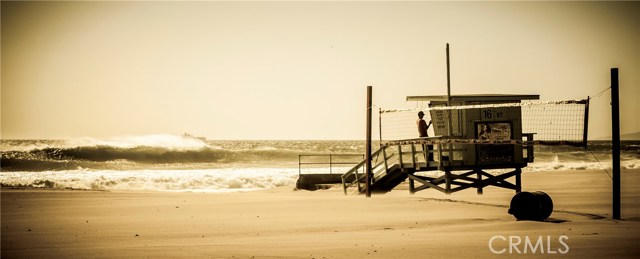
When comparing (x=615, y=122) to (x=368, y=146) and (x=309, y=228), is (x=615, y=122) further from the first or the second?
(x=368, y=146)

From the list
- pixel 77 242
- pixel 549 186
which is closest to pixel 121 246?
pixel 77 242

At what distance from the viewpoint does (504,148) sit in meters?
21.9

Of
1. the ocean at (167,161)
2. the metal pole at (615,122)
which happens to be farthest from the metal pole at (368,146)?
the ocean at (167,161)

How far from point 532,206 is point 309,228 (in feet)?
15.8

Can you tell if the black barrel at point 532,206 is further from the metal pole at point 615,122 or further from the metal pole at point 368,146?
the metal pole at point 368,146

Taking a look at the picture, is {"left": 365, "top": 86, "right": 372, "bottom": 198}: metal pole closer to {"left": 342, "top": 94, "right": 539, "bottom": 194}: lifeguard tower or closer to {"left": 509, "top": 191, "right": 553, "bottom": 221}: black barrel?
{"left": 342, "top": 94, "right": 539, "bottom": 194}: lifeguard tower

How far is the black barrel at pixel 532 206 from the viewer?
14.8 m

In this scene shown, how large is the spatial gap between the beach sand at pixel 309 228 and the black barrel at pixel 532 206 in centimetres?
27

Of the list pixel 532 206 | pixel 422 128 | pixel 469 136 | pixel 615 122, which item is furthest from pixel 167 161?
pixel 615 122

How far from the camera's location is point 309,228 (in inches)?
576

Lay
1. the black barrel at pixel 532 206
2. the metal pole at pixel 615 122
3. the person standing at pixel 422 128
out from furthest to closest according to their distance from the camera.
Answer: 1. the person standing at pixel 422 128
2. the black barrel at pixel 532 206
3. the metal pole at pixel 615 122

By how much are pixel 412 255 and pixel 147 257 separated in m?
4.22

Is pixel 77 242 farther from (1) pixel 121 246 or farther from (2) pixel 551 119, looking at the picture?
(2) pixel 551 119

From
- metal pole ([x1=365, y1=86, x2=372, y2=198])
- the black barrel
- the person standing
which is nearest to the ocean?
metal pole ([x1=365, y1=86, x2=372, y2=198])
